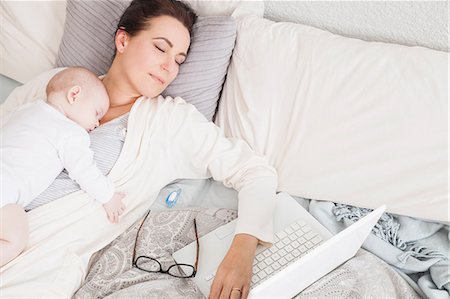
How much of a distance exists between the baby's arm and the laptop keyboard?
41cm

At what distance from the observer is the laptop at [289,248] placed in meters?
0.93

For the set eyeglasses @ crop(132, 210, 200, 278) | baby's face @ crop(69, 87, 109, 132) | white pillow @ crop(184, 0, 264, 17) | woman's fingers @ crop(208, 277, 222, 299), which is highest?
white pillow @ crop(184, 0, 264, 17)

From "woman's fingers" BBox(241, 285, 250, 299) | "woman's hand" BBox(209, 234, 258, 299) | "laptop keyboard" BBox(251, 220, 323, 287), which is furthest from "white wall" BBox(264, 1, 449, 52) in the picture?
"woman's fingers" BBox(241, 285, 250, 299)

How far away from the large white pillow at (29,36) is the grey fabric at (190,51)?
0.42ft

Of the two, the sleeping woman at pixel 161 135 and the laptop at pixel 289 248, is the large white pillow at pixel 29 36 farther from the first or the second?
the laptop at pixel 289 248

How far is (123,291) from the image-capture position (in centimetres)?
107

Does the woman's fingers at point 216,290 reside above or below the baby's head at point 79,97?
below

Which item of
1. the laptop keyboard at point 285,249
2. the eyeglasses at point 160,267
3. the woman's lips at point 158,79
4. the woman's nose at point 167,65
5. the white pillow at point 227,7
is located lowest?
the eyeglasses at point 160,267

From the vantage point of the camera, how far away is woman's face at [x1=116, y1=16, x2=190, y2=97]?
4.33 feet

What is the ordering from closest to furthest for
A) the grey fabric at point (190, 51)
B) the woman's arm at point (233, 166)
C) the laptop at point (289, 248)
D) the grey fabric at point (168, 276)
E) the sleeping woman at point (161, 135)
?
the laptop at point (289, 248) → the grey fabric at point (168, 276) → the woman's arm at point (233, 166) → the sleeping woman at point (161, 135) → the grey fabric at point (190, 51)

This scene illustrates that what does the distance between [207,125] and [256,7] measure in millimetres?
447

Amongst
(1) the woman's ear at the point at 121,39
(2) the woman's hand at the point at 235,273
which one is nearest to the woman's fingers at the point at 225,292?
(2) the woman's hand at the point at 235,273

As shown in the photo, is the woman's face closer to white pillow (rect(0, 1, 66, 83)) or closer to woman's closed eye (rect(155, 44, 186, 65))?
woman's closed eye (rect(155, 44, 186, 65))

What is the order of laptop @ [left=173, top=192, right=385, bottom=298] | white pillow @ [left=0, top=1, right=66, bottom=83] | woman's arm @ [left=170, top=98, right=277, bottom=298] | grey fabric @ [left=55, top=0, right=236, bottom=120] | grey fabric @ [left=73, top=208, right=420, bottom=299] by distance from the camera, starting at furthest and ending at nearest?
white pillow @ [left=0, top=1, right=66, bottom=83] < grey fabric @ [left=55, top=0, right=236, bottom=120] < woman's arm @ [left=170, top=98, right=277, bottom=298] < grey fabric @ [left=73, top=208, right=420, bottom=299] < laptop @ [left=173, top=192, right=385, bottom=298]
